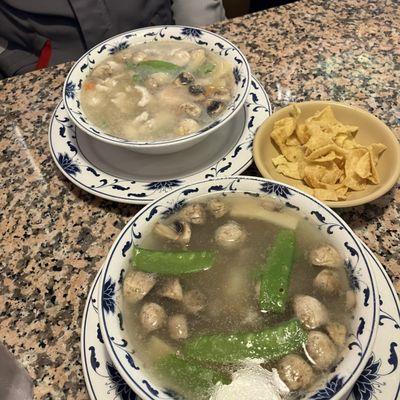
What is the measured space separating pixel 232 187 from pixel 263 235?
0.44 feet

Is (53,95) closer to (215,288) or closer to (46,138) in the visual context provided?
(46,138)

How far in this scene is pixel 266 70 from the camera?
1747 mm

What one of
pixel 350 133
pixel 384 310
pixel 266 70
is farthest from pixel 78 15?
pixel 384 310

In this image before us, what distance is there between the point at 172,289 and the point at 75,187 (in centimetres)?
62

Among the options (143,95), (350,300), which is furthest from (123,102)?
(350,300)

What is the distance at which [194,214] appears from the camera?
1031 mm

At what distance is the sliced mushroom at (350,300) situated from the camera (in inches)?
33.5

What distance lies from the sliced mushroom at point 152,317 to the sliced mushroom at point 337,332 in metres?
0.31

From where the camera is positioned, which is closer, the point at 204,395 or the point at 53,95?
the point at 204,395

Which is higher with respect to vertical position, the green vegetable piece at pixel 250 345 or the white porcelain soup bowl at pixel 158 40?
the white porcelain soup bowl at pixel 158 40

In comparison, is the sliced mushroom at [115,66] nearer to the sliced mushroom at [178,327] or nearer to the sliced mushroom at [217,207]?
the sliced mushroom at [217,207]

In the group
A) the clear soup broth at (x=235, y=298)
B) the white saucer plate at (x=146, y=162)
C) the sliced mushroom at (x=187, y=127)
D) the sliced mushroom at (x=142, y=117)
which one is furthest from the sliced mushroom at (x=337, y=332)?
the sliced mushroom at (x=142, y=117)

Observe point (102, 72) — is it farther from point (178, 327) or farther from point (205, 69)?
point (178, 327)

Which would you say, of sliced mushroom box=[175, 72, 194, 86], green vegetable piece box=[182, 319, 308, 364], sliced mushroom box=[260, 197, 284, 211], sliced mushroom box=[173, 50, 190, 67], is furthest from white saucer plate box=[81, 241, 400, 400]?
sliced mushroom box=[173, 50, 190, 67]
